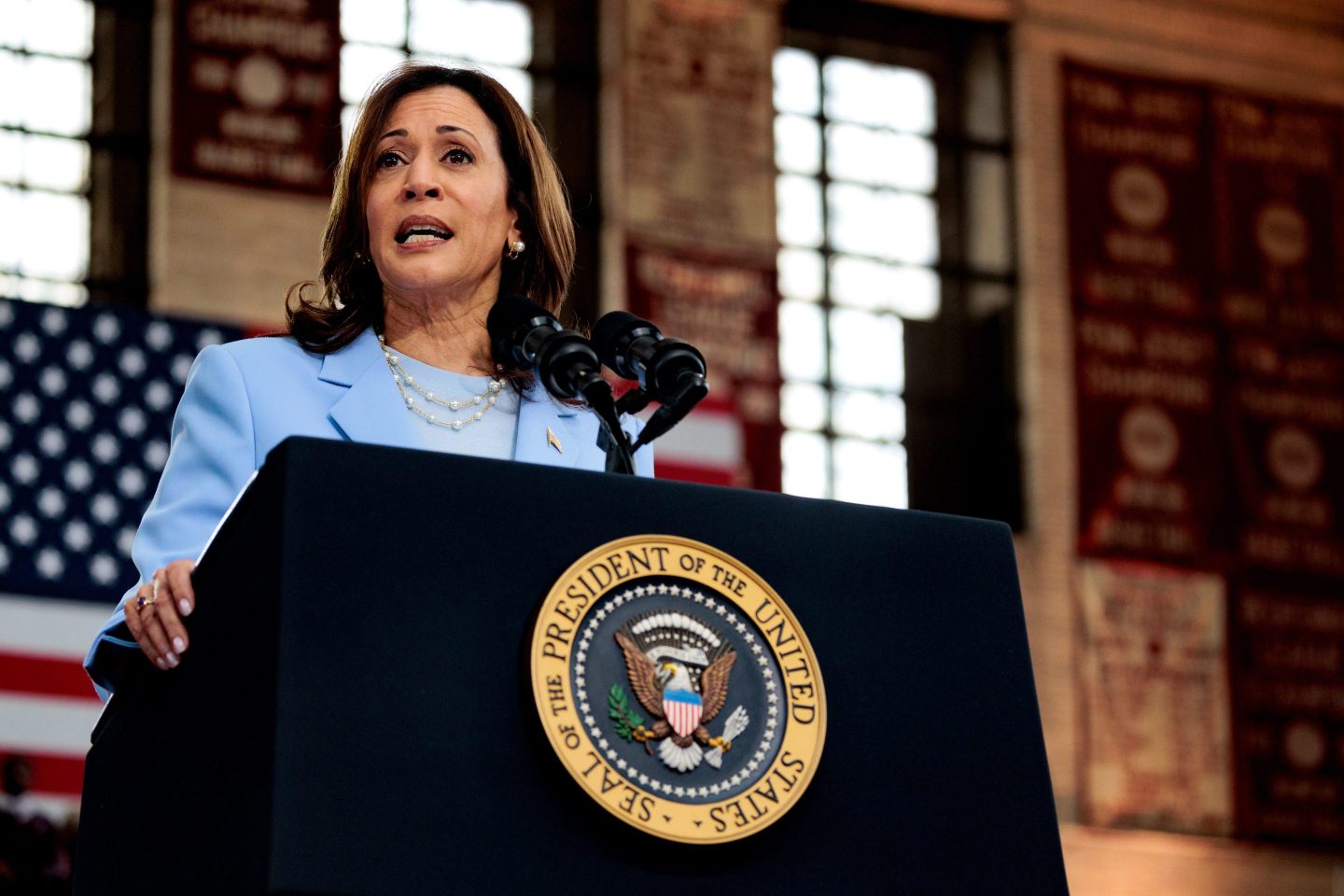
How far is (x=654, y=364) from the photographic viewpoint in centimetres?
224

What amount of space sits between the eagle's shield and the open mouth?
0.83m

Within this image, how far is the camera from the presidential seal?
185 cm

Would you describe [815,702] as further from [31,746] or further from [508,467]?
[31,746]

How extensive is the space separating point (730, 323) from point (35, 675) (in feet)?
15.9

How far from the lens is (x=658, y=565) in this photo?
192cm

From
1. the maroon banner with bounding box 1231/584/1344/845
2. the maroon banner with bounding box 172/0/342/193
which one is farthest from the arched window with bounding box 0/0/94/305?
the maroon banner with bounding box 1231/584/1344/845

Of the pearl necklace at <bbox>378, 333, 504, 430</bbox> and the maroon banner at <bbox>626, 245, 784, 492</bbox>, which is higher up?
the maroon banner at <bbox>626, 245, 784, 492</bbox>

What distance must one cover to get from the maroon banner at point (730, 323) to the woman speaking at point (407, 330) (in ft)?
32.1

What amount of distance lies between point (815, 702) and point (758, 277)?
36.6 ft

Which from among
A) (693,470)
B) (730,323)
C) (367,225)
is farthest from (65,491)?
(367,225)

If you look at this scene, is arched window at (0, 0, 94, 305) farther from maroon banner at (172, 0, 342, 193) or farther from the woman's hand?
the woman's hand

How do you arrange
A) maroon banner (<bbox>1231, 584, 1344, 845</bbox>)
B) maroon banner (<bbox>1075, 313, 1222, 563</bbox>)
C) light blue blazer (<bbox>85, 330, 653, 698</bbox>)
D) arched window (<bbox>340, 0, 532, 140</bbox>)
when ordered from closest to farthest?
light blue blazer (<bbox>85, 330, 653, 698</bbox>)
arched window (<bbox>340, 0, 532, 140</bbox>)
maroon banner (<bbox>1231, 584, 1344, 845</bbox>)
maroon banner (<bbox>1075, 313, 1222, 563</bbox>)

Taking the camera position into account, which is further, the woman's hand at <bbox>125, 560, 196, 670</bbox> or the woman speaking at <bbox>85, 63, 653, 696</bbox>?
the woman speaking at <bbox>85, 63, 653, 696</bbox>

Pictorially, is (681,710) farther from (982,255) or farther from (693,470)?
(982,255)
